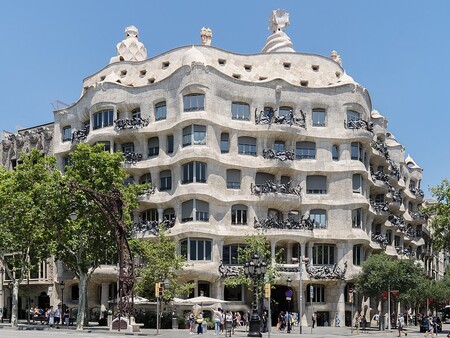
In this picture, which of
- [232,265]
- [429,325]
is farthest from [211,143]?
[429,325]

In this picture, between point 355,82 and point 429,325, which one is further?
point 355,82

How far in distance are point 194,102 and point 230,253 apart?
13.4 metres

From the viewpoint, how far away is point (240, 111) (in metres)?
64.9

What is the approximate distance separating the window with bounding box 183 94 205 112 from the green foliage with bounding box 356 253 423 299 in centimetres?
1925

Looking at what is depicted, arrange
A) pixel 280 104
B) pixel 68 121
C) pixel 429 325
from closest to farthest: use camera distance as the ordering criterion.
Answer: pixel 429 325, pixel 280 104, pixel 68 121

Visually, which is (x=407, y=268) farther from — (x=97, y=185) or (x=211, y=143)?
(x=97, y=185)

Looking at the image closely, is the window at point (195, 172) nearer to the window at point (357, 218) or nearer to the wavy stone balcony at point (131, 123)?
the wavy stone balcony at point (131, 123)

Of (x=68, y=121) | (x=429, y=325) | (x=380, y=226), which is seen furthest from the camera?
(x=380, y=226)

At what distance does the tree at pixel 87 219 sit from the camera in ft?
172

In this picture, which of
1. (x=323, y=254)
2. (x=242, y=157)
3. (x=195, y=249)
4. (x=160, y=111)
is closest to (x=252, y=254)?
(x=195, y=249)

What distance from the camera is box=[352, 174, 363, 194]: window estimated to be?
66312 mm

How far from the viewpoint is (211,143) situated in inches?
2445

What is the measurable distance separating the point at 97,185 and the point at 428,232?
211ft

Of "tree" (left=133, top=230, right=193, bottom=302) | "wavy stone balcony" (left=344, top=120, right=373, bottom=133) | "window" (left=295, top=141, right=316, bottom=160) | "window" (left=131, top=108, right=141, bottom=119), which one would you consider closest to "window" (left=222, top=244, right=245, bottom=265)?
"tree" (left=133, top=230, right=193, bottom=302)
